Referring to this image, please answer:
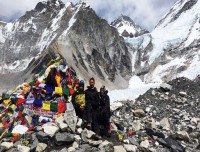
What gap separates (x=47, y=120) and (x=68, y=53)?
13092 centimetres

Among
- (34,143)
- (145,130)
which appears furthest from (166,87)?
(34,143)

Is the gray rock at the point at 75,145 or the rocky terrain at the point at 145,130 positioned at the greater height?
the rocky terrain at the point at 145,130

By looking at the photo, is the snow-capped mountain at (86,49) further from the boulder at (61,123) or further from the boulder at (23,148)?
the boulder at (23,148)

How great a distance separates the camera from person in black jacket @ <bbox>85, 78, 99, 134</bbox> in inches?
564

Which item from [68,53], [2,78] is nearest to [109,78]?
[68,53]

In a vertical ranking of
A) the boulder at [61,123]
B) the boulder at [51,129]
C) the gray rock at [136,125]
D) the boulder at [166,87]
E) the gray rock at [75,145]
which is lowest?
the gray rock at [75,145]

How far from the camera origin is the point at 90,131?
551 inches

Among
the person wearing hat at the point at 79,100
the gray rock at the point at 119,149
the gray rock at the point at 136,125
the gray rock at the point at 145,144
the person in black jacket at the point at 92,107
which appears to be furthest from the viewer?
the gray rock at the point at 136,125

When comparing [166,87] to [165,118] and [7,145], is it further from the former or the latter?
[7,145]

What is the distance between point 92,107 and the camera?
14547 mm

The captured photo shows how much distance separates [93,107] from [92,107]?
1.6 inches

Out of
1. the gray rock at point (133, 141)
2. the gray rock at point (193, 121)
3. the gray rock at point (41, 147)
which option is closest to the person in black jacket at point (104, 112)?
the gray rock at point (133, 141)

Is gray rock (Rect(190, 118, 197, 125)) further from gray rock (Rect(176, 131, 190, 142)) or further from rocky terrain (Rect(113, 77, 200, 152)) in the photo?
gray rock (Rect(176, 131, 190, 142))

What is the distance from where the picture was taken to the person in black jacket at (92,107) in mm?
14336
